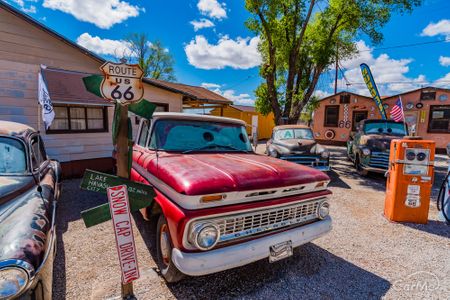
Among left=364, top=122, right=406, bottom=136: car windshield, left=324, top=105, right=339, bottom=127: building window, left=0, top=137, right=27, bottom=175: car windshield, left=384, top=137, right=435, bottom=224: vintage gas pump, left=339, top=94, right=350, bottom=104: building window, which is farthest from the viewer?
left=324, top=105, right=339, bottom=127: building window

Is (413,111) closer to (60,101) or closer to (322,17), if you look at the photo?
(322,17)

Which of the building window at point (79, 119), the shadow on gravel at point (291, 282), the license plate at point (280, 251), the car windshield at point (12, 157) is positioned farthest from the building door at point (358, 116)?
the car windshield at point (12, 157)

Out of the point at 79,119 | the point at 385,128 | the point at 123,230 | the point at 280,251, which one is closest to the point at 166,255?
the point at 123,230

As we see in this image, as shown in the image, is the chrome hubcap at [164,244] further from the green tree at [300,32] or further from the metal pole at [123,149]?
the green tree at [300,32]

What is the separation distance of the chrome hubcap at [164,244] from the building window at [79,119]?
6.01m

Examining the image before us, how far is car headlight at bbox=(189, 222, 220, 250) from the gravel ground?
784 millimetres

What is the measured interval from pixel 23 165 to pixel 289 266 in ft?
12.1

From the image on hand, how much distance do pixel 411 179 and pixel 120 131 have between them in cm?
509

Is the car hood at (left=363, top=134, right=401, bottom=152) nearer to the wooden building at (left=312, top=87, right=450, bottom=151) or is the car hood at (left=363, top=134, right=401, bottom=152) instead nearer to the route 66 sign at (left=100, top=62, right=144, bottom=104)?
the wooden building at (left=312, top=87, right=450, bottom=151)

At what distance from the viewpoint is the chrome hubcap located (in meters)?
2.45

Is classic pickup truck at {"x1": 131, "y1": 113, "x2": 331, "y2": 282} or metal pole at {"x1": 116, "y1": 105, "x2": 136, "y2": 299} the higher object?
metal pole at {"x1": 116, "y1": 105, "x2": 136, "y2": 299}

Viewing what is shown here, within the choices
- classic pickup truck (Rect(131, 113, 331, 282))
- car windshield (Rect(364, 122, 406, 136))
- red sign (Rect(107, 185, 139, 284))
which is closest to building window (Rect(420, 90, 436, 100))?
car windshield (Rect(364, 122, 406, 136))

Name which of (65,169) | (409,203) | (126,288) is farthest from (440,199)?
(65,169)

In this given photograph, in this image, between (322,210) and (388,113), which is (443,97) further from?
(322,210)
